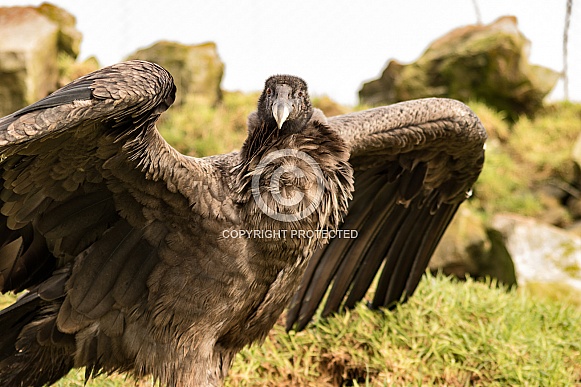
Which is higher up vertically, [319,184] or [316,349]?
[319,184]

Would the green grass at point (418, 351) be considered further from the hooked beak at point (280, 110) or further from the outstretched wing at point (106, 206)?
the hooked beak at point (280, 110)

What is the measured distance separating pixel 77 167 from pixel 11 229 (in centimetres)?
49

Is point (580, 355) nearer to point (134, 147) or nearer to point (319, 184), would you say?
point (319, 184)

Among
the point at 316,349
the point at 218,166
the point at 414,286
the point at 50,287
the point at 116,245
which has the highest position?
the point at 218,166

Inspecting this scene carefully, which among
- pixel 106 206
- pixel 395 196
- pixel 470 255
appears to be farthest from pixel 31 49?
pixel 106 206

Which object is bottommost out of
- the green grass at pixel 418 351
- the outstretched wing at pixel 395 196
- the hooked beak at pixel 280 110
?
the green grass at pixel 418 351

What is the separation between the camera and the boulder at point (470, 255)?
21.4ft

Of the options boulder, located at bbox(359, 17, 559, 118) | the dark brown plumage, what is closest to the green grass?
the dark brown plumage

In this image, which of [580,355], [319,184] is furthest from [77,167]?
[580,355]

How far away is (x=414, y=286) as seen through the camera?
4.72 metres

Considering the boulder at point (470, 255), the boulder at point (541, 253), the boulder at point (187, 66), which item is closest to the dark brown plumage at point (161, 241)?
the boulder at point (470, 255)

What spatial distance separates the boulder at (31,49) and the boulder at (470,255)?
635cm

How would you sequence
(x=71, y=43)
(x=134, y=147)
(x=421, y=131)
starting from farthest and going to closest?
(x=71, y=43)
(x=421, y=131)
(x=134, y=147)

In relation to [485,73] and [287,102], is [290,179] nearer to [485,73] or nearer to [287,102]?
[287,102]
